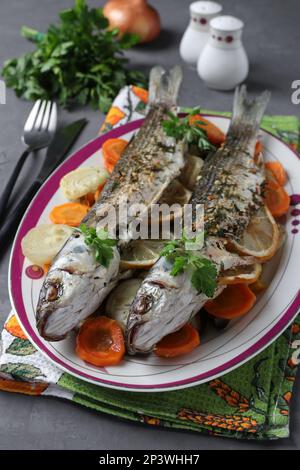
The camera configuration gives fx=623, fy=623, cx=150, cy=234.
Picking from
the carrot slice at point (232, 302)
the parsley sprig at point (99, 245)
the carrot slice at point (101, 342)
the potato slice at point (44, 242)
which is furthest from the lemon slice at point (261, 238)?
the potato slice at point (44, 242)

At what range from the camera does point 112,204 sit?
344 centimetres

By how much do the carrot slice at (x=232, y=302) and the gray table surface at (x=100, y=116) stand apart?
50cm

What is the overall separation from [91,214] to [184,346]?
935 millimetres

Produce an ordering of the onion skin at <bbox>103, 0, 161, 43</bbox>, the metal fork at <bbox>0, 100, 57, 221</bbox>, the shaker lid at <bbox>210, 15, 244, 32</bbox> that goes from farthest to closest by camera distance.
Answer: the onion skin at <bbox>103, 0, 161, 43</bbox>, the shaker lid at <bbox>210, 15, 244, 32</bbox>, the metal fork at <bbox>0, 100, 57, 221</bbox>

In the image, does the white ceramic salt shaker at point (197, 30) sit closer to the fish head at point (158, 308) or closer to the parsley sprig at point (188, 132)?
the parsley sprig at point (188, 132)

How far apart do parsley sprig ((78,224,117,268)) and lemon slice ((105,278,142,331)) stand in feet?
0.71

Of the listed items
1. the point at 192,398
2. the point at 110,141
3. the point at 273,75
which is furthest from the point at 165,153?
the point at 273,75

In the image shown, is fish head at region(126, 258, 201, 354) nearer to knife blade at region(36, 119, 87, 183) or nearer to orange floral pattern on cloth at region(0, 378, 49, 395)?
orange floral pattern on cloth at region(0, 378, 49, 395)

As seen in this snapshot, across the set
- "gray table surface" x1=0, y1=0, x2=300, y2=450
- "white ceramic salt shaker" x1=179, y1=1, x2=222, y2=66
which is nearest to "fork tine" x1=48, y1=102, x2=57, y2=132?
"gray table surface" x1=0, y1=0, x2=300, y2=450

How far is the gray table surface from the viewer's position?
2875 millimetres

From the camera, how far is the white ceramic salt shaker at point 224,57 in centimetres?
507

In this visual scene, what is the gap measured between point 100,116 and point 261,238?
7.45 ft

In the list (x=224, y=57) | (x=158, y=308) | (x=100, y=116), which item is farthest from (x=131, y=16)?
(x=158, y=308)

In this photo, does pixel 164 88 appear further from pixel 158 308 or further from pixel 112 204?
pixel 158 308
